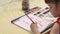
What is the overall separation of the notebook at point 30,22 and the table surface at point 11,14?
1.5 inches

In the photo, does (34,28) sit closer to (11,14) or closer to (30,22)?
(30,22)

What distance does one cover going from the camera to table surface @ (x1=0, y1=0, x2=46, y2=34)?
3.49 ft

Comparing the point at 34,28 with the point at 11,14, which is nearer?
the point at 34,28

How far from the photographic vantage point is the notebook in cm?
108

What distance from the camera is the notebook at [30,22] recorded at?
1077mm

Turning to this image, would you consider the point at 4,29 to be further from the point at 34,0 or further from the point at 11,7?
the point at 34,0

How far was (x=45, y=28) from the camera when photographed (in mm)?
1066

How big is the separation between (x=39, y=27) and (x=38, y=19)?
118mm

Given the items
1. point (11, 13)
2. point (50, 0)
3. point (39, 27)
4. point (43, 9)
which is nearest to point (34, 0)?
point (43, 9)

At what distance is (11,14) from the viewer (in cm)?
127

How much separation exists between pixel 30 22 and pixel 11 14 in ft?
0.74

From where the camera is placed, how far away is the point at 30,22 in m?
1.14

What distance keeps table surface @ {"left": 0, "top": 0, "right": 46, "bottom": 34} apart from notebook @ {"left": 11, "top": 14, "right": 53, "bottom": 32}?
1.5 inches

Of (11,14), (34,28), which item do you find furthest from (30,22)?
(11,14)
